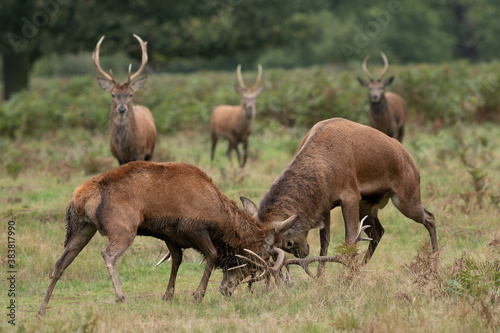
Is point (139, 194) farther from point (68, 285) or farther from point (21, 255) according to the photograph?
point (21, 255)

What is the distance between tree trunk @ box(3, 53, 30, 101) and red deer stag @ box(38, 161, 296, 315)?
21085 millimetres

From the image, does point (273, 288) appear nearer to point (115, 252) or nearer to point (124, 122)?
point (115, 252)

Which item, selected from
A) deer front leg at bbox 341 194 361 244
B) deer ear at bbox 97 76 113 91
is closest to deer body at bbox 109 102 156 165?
deer ear at bbox 97 76 113 91

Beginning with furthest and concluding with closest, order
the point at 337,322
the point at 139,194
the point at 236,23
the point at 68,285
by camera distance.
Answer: the point at 236,23, the point at 68,285, the point at 139,194, the point at 337,322

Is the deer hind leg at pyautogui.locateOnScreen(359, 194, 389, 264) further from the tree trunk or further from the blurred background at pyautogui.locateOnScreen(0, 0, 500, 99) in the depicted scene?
the tree trunk

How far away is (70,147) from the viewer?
1661 cm

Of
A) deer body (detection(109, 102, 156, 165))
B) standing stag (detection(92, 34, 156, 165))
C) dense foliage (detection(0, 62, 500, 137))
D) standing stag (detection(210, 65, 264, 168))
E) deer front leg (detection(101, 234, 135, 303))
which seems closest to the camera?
deer front leg (detection(101, 234, 135, 303))

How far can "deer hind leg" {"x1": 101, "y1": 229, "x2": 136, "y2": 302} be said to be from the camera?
6254mm

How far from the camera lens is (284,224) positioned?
22.7 feet

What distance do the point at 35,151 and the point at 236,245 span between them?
970 centimetres

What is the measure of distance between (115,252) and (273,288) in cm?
154

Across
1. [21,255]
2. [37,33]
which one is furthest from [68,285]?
[37,33]

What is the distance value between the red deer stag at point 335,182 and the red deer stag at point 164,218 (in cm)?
33

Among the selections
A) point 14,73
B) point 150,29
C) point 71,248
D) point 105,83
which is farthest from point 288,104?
point 71,248
